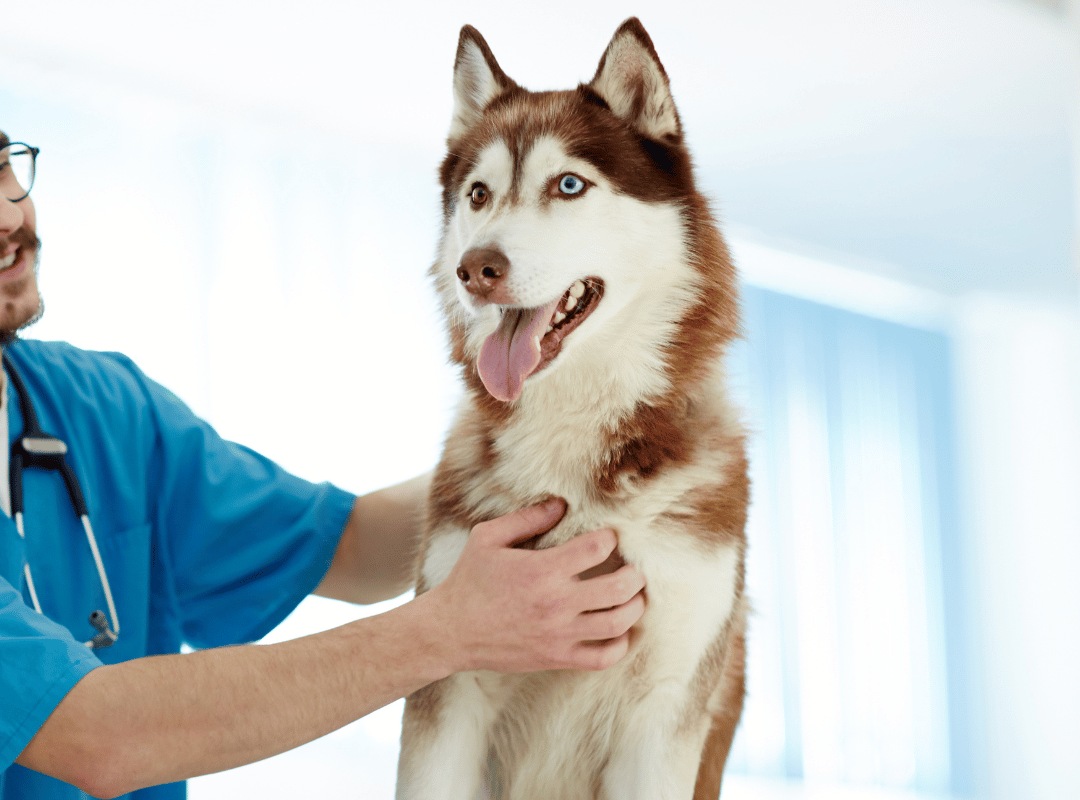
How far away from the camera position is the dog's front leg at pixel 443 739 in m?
1.09

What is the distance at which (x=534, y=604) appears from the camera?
1029 millimetres

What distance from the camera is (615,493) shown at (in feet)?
3.64

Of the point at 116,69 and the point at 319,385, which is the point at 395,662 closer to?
the point at 319,385


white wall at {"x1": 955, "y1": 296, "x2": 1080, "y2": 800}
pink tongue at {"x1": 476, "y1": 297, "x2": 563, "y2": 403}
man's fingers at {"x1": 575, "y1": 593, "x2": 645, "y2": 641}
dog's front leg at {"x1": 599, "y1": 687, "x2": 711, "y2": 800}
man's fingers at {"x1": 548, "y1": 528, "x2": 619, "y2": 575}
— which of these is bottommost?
white wall at {"x1": 955, "y1": 296, "x2": 1080, "y2": 800}

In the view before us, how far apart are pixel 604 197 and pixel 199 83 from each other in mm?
3040

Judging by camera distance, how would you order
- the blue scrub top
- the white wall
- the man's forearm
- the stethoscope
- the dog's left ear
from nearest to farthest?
the man's forearm, the dog's left ear, the stethoscope, the blue scrub top, the white wall

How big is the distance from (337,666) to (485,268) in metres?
0.49

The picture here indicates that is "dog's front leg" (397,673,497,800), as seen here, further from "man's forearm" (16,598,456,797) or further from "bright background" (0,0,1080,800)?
"bright background" (0,0,1080,800)

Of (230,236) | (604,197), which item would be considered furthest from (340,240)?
(604,197)

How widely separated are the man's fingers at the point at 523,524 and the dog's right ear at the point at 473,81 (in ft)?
2.00

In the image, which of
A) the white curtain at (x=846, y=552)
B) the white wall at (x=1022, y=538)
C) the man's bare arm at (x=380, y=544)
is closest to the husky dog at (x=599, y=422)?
the man's bare arm at (x=380, y=544)

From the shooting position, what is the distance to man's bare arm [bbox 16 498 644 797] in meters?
0.93

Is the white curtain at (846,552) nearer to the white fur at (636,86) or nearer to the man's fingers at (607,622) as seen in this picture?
the white fur at (636,86)

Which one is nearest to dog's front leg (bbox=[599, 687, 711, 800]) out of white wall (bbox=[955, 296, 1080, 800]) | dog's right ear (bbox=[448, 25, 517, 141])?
dog's right ear (bbox=[448, 25, 517, 141])
